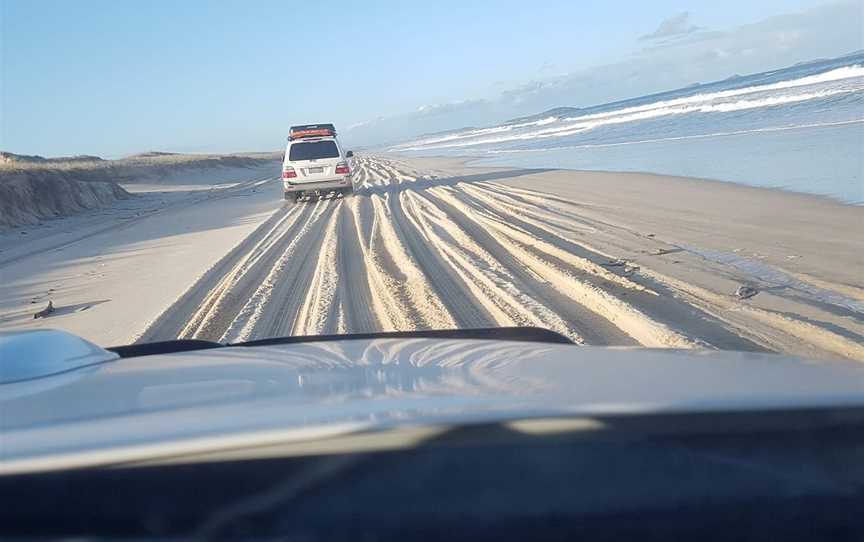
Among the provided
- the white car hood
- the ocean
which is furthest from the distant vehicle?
the white car hood

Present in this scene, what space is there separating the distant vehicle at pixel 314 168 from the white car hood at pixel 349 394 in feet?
60.8

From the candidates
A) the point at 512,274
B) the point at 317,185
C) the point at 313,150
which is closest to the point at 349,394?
the point at 512,274

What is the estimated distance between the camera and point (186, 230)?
18.3 meters

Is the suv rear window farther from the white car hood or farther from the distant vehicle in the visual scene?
the white car hood

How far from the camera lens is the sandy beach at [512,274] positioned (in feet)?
22.0

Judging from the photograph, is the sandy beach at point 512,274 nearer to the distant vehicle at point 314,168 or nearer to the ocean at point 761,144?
the ocean at point 761,144

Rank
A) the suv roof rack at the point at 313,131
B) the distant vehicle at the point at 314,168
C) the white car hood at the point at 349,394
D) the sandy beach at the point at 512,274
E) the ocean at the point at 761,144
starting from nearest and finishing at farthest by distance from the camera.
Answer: the white car hood at the point at 349,394 < the sandy beach at the point at 512,274 < the ocean at the point at 761,144 < the distant vehicle at the point at 314,168 < the suv roof rack at the point at 313,131

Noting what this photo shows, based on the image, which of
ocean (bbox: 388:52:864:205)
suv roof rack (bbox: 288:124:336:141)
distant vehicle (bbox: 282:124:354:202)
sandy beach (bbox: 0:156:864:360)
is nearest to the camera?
sandy beach (bbox: 0:156:864:360)

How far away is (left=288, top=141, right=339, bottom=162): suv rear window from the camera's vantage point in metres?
21.6

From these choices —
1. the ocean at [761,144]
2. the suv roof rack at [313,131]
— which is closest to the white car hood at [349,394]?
the ocean at [761,144]

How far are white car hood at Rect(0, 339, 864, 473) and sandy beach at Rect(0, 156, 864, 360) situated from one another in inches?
137

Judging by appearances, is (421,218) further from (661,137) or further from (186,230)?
(661,137)

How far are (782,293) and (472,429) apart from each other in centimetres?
641

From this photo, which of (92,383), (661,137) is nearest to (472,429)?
(92,383)
